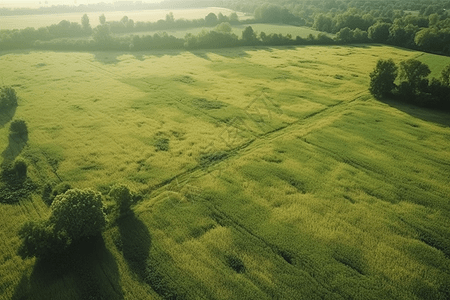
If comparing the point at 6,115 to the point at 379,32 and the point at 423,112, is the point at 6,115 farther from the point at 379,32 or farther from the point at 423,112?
the point at 379,32

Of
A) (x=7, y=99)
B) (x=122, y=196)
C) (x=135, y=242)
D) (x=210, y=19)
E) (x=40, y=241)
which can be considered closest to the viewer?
(x=40, y=241)

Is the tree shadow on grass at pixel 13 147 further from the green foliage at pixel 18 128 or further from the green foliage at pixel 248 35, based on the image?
the green foliage at pixel 248 35

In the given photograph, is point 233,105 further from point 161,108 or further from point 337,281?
point 337,281

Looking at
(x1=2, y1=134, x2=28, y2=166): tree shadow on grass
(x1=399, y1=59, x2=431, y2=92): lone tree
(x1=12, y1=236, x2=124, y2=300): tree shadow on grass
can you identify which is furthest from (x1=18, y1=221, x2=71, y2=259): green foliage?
(x1=399, y1=59, x2=431, y2=92): lone tree

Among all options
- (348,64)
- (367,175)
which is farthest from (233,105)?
(348,64)

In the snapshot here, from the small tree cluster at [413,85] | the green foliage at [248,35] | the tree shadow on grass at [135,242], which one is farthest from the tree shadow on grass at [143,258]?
the green foliage at [248,35]

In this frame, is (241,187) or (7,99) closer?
(241,187)

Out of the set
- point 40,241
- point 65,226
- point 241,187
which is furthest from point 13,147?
point 241,187
